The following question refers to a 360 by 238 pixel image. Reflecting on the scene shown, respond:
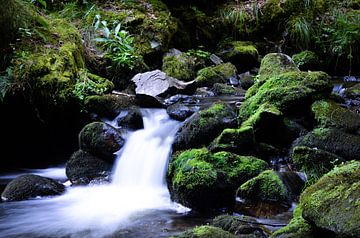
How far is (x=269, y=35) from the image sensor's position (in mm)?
10367

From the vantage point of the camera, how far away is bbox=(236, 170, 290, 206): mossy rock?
12.4 ft

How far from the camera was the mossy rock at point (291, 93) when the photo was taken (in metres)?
5.17

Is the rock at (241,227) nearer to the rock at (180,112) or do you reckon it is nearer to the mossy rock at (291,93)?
the mossy rock at (291,93)

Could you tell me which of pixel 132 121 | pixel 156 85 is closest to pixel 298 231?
pixel 132 121

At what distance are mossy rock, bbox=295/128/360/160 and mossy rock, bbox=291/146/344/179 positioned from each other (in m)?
0.18

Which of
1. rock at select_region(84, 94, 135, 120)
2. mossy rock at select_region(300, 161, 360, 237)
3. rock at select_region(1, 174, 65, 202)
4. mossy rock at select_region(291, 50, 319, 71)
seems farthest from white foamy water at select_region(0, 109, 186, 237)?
mossy rock at select_region(291, 50, 319, 71)

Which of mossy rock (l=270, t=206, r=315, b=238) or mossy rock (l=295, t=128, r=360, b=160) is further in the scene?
mossy rock (l=295, t=128, r=360, b=160)

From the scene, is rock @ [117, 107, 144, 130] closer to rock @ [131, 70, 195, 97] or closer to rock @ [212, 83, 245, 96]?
rock @ [131, 70, 195, 97]

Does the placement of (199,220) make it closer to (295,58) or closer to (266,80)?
(266,80)

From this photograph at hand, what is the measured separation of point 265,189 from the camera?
12.5 ft

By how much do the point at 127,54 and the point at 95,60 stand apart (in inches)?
25.1

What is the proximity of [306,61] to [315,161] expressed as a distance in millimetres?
5156

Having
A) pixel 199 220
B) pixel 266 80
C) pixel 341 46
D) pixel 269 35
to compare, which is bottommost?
pixel 199 220

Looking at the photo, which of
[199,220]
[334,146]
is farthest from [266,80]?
[199,220]
